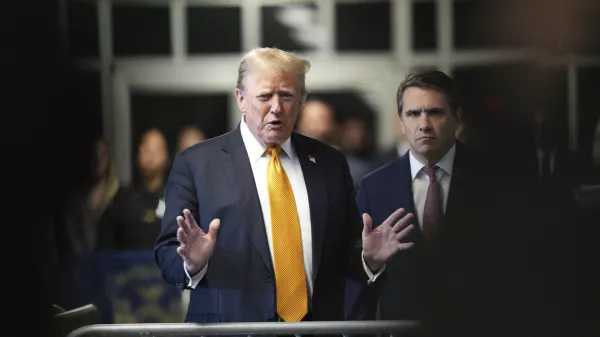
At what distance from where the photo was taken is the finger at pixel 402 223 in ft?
11.9

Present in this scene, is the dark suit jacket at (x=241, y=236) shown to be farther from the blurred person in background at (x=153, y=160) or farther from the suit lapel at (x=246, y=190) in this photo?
the blurred person in background at (x=153, y=160)

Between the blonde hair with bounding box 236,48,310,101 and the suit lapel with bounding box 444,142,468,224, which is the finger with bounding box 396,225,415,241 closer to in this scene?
the suit lapel with bounding box 444,142,468,224

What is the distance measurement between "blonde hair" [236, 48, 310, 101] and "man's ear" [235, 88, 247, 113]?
0.04 ft

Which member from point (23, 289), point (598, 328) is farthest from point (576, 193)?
point (23, 289)

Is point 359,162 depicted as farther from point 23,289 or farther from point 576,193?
point 23,289

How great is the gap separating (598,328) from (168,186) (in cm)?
141

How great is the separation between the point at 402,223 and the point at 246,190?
497 mm

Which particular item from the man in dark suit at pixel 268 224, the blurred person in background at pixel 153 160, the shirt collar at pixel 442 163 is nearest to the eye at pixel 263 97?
the man in dark suit at pixel 268 224

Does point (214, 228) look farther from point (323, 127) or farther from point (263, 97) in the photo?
point (323, 127)

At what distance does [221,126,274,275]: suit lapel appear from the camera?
3.66m

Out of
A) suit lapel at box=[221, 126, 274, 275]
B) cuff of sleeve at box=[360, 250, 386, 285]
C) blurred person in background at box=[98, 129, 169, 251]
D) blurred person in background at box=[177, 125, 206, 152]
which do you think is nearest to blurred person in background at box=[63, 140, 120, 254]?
blurred person in background at box=[98, 129, 169, 251]

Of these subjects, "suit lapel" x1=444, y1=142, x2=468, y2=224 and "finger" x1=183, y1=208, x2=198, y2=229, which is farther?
"suit lapel" x1=444, y1=142, x2=468, y2=224

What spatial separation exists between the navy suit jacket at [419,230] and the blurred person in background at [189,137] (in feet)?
1.81

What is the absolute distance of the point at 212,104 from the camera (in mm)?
3803
